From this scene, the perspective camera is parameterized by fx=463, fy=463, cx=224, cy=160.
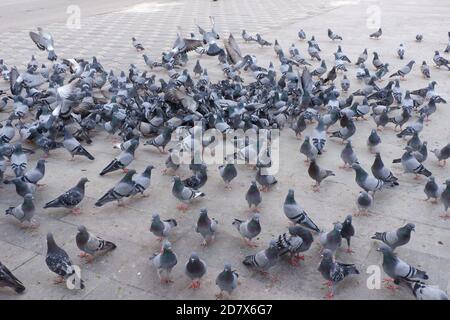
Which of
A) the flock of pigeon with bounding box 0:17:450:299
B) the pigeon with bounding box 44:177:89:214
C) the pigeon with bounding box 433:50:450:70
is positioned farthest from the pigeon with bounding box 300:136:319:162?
the pigeon with bounding box 433:50:450:70

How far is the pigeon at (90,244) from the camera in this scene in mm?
4722

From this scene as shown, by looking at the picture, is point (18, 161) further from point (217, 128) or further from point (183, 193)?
point (217, 128)

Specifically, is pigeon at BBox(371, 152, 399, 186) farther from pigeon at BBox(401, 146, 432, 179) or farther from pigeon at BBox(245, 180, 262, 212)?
pigeon at BBox(245, 180, 262, 212)

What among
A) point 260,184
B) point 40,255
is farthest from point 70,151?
point 260,184

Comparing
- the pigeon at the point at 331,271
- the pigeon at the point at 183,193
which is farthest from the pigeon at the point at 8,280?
the pigeon at the point at 331,271

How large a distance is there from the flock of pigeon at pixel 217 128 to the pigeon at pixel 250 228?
0.04 ft

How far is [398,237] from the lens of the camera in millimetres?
4770

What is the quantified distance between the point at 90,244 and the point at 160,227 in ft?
2.46

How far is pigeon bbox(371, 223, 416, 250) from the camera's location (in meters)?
4.72

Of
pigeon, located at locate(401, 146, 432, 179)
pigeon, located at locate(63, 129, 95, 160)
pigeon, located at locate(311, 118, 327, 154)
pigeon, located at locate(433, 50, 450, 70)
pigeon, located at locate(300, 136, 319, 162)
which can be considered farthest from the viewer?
pigeon, located at locate(433, 50, 450, 70)

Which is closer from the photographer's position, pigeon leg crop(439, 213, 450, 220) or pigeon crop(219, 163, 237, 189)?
pigeon leg crop(439, 213, 450, 220)

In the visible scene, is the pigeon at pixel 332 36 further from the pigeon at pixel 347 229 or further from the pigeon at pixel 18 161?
the pigeon at pixel 347 229

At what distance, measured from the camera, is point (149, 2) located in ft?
85.5

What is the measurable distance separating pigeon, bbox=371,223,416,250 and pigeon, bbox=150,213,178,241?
2.31 meters
